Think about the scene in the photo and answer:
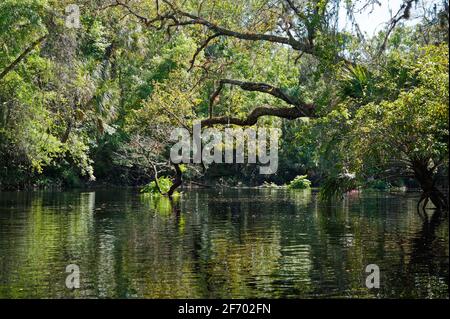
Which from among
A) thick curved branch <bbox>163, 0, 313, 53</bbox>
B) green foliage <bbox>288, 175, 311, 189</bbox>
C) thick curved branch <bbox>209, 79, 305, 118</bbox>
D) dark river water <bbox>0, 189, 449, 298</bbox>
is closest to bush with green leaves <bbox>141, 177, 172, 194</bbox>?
dark river water <bbox>0, 189, 449, 298</bbox>

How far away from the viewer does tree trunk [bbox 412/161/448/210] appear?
26.9 meters

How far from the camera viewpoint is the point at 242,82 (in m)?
30.9

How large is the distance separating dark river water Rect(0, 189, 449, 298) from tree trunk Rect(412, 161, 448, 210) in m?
0.87

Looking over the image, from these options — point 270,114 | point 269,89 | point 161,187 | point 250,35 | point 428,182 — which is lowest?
point 161,187

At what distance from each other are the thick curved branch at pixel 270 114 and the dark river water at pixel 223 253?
356 centimetres

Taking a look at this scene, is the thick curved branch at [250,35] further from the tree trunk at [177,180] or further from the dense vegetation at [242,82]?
the tree trunk at [177,180]

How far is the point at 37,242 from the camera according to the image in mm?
20844

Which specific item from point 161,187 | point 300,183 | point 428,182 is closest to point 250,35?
point 428,182

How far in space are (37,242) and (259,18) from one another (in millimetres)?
13043

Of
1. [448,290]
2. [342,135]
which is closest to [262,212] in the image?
[342,135]

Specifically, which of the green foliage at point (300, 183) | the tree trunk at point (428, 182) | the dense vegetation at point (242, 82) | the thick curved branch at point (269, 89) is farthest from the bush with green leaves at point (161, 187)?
the tree trunk at point (428, 182)

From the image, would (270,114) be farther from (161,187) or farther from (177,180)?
(161,187)

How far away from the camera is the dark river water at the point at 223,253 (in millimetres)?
14242

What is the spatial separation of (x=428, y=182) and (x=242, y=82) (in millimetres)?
7555
